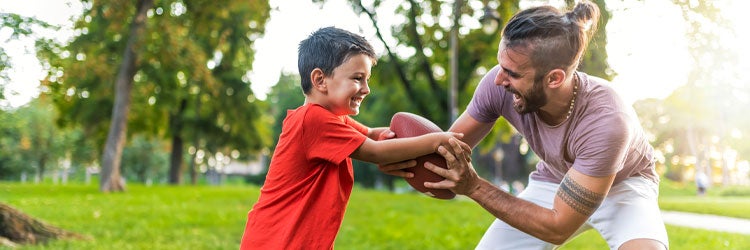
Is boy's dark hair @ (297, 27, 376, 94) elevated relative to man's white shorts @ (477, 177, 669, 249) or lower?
elevated

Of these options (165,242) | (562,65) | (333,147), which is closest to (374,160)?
(333,147)

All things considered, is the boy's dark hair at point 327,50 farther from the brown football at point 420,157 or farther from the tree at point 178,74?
the tree at point 178,74

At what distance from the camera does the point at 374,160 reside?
3.23 m

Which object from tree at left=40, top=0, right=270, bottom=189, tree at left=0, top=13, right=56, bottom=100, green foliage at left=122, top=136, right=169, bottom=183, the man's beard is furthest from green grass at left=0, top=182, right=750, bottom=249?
green foliage at left=122, top=136, right=169, bottom=183

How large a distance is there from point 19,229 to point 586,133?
19.5 feet

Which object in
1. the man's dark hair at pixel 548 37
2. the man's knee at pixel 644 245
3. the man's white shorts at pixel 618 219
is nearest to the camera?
the man's dark hair at pixel 548 37

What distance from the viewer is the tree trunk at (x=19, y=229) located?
7188mm

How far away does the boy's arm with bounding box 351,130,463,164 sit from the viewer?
3199 mm

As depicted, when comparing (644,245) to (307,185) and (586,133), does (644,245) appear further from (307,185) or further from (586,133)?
(307,185)

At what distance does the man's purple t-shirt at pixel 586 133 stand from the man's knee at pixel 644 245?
36 cm

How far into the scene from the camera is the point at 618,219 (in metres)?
3.88

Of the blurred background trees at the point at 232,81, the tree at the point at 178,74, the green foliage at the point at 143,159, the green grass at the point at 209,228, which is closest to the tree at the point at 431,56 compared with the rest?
the blurred background trees at the point at 232,81

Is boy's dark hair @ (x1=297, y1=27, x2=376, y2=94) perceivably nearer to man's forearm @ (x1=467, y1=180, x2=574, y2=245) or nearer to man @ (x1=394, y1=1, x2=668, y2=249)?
man @ (x1=394, y1=1, x2=668, y2=249)

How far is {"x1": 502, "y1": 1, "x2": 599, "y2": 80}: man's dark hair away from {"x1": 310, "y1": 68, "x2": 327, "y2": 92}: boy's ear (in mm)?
817
